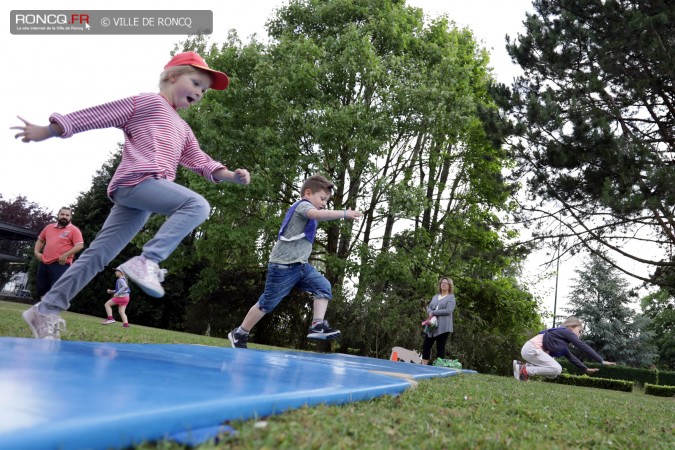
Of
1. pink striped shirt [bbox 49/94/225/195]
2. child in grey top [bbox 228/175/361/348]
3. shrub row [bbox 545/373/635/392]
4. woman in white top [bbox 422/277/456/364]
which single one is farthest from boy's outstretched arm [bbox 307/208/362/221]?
shrub row [bbox 545/373/635/392]

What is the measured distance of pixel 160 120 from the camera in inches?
132

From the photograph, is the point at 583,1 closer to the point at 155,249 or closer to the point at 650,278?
the point at 650,278

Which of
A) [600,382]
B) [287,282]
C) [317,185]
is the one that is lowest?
[600,382]

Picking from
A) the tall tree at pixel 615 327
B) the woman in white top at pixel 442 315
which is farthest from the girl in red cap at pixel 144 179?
the tall tree at pixel 615 327

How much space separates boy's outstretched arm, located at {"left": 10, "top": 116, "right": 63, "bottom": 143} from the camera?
9.42ft

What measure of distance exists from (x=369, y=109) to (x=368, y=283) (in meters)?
5.08

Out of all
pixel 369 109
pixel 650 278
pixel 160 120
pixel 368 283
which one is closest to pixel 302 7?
pixel 369 109

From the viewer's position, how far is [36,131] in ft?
9.50

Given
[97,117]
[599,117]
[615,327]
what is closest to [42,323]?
[97,117]

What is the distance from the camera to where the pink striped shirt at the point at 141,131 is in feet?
10.2

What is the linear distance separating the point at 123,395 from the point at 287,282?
12.3 feet

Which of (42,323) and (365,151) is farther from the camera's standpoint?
(365,151)

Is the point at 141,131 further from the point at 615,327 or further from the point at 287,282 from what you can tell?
the point at 615,327

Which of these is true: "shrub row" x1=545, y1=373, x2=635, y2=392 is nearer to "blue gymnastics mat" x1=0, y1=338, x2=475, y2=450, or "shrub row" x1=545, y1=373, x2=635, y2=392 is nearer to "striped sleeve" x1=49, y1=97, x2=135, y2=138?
"blue gymnastics mat" x1=0, y1=338, x2=475, y2=450
